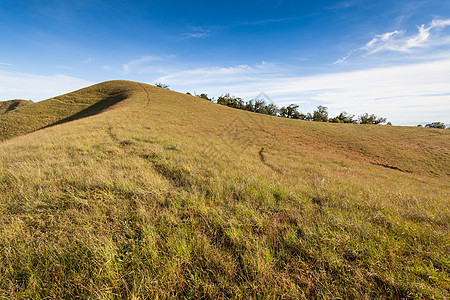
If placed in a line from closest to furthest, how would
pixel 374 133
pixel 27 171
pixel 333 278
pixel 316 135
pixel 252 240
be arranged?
1. pixel 333 278
2. pixel 252 240
3. pixel 27 171
4. pixel 316 135
5. pixel 374 133

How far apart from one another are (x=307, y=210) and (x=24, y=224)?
550 cm

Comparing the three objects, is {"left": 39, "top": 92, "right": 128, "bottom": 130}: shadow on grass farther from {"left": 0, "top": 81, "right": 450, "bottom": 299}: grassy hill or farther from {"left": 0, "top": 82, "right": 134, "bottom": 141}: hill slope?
{"left": 0, "top": 81, "right": 450, "bottom": 299}: grassy hill

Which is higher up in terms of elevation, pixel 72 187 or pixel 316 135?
pixel 316 135

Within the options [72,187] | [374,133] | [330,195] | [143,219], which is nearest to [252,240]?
[143,219]

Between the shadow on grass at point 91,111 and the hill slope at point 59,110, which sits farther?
the hill slope at point 59,110

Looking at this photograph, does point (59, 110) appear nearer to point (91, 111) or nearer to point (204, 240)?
point (91, 111)

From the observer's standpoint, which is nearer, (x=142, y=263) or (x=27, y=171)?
(x=142, y=263)

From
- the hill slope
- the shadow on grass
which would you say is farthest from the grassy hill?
the hill slope

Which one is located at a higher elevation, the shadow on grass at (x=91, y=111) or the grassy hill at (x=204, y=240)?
the shadow on grass at (x=91, y=111)

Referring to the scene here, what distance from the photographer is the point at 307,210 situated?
11.5ft

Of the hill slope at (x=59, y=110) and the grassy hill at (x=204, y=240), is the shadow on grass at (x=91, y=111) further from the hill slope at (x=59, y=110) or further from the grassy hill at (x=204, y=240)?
the grassy hill at (x=204, y=240)

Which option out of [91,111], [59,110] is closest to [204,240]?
[91,111]

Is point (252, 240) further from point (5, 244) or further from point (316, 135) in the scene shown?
point (316, 135)

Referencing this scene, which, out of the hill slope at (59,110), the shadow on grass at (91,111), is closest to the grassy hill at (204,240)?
the shadow on grass at (91,111)
